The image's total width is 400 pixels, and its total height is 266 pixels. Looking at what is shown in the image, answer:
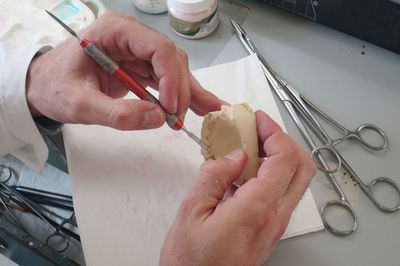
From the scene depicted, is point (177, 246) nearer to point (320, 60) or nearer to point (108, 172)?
point (108, 172)

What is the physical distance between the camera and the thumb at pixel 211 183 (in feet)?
1.75

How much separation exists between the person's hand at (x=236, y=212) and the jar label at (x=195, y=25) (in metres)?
0.49

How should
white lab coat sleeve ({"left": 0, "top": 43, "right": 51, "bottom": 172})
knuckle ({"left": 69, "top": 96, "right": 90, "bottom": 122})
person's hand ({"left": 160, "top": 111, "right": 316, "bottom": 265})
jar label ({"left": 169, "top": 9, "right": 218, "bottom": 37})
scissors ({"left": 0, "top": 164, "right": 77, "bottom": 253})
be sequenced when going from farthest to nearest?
jar label ({"left": 169, "top": 9, "right": 218, "bottom": 37})
scissors ({"left": 0, "top": 164, "right": 77, "bottom": 253})
white lab coat sleeve ({"left": 0, "top": 43, "right": 51, "bottom": 172})
knuckle ({"left": 69, "top": 96, "right": 90, "bottom": 122})
person's hand ({"left": 160, "top": 111, "right": 316, "bottom": 265})

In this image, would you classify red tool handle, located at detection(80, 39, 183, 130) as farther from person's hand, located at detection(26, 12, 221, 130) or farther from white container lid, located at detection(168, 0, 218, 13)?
white container lid, located at detection(168, 0, 218, 13)


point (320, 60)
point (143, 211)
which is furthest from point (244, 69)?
point (143, 211)

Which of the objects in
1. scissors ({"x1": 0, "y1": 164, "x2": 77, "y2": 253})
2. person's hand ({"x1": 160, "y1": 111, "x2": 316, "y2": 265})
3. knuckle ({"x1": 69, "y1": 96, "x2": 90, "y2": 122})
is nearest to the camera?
person's hand ({"x1": 160, "y1": 111, "x2": 316, "y2": 265})

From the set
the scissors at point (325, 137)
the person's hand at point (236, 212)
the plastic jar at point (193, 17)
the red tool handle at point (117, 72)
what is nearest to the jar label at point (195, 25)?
the plastic jar at point (193, 17)

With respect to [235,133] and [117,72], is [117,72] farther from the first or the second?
[235,133]

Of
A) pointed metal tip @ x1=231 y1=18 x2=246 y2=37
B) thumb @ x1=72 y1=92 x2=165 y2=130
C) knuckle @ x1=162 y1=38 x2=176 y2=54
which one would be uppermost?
pointed metal tip @ x1=231 y1=18 x2=246 y2=37

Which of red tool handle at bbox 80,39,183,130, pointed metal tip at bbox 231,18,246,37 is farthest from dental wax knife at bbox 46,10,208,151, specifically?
pointed metal tip at bbox 231,18,246,37

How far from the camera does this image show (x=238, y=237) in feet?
1.66

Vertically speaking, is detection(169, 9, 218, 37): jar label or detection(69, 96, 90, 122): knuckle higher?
detection(169, 9, 218, 37): jar label

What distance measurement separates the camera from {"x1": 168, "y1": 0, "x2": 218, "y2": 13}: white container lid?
88cm

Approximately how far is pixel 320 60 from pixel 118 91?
0.54 metres
